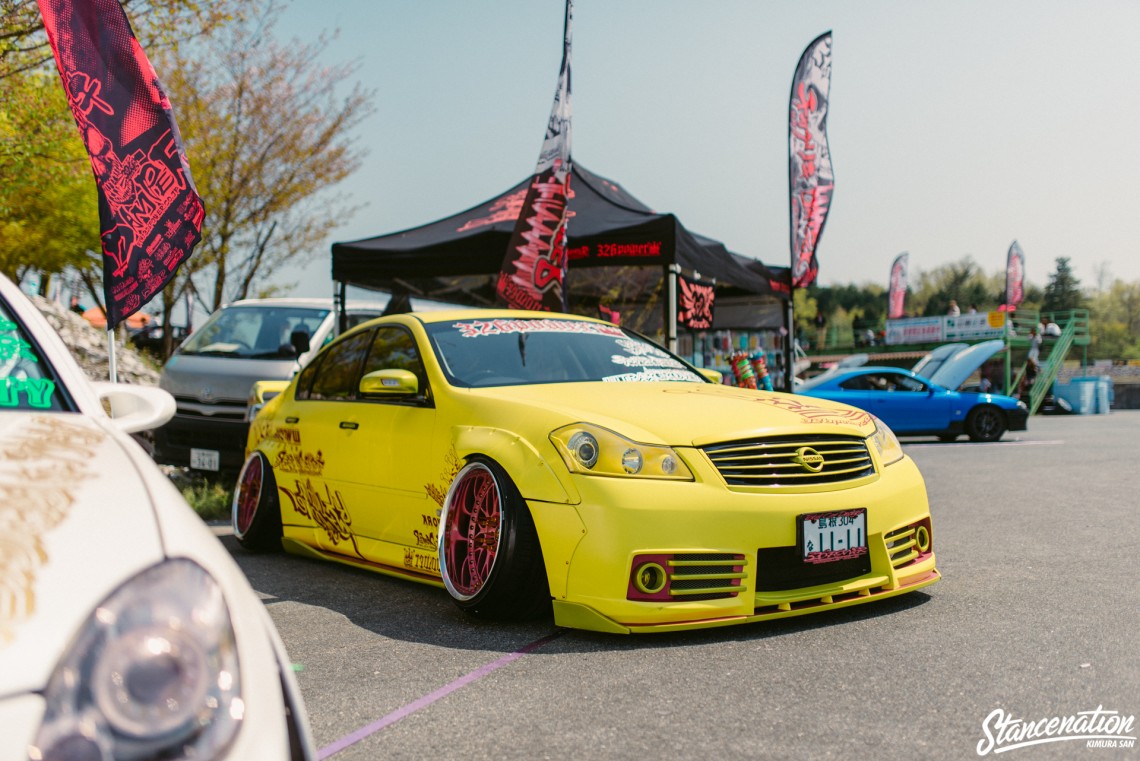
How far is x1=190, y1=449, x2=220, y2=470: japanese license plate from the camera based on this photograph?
8.55 meters

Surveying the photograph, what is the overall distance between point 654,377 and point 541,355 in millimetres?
576

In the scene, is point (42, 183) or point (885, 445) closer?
point (885, 445)

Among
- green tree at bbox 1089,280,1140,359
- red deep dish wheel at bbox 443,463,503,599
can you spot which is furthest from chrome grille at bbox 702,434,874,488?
green tree at bbox 1089,280,1140,359

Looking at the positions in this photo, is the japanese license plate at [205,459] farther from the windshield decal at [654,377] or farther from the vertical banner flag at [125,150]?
the windshield decal at [654,377]

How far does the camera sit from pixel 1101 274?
97125 millimetres

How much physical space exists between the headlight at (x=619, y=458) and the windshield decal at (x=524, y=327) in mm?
1446

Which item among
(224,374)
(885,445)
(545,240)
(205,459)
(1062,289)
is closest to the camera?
(885,445)

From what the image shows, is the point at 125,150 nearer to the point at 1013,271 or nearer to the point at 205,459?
the point at 205,459

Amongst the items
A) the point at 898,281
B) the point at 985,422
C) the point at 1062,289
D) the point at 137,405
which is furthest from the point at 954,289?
the point at 137,405

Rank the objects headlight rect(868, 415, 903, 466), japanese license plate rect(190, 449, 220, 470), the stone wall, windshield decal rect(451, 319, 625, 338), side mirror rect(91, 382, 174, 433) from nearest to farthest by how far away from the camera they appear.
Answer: side mirror rect(91, 382, 174, 433)
headlight rect(868, 415, 903, 466)
windshield decal rect(451, 319, 625, 338)
japanese license plate rect(190, 449, 220, 470)
the stone wall

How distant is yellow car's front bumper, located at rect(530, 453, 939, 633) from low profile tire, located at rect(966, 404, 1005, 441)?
534 inches

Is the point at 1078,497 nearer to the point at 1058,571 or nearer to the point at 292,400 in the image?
the point at 1058,571

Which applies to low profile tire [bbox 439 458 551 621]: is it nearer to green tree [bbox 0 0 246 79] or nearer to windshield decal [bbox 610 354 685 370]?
windshield decal [bbox 610 354 685 370]

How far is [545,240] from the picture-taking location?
365 inches
